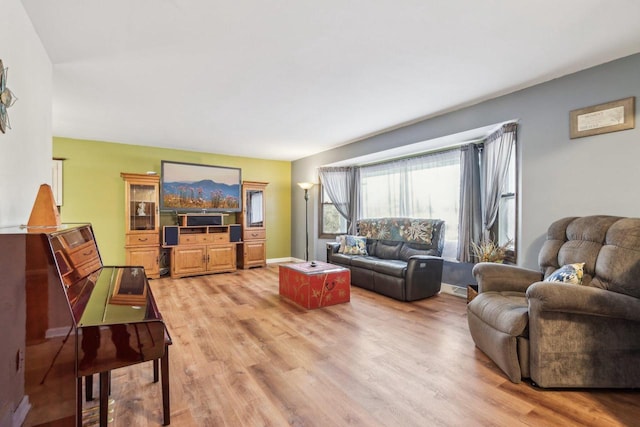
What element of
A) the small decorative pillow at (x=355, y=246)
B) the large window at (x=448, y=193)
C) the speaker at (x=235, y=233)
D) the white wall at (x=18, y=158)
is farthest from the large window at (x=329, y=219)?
the white wall at (x=18, y=158)

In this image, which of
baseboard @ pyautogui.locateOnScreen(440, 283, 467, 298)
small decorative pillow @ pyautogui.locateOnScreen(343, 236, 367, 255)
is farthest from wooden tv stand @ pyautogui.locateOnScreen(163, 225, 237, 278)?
baseboard @ pyautogui.locateOnScreen(440, 283, 467, 298)

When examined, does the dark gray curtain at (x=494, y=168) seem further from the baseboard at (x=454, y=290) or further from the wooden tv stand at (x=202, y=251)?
the wooden tv stand at (x=202, y=251)

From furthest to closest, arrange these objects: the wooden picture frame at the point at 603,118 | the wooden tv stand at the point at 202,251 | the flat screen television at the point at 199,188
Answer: the flat screen television at the point at 199,188 → the wooden tv stand at the point at 202,251 → the wooden picture frame at the point at 603,118

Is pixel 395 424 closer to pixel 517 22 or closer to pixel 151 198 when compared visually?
pixel 517 22

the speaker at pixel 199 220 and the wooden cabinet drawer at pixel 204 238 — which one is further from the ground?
the speaker at pixel 199 220

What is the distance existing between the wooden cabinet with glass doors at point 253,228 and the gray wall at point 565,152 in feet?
13.5

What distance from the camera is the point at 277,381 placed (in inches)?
77.9

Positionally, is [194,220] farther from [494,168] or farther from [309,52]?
[494,168]

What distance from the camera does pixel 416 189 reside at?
4727 millimetres

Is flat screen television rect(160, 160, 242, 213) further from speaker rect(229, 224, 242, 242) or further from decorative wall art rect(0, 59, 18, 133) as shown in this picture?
decorative wall art rect(0, 59, 18, 133)

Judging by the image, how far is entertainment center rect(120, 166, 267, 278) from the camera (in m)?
4.93

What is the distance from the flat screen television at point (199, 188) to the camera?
17.2 feet

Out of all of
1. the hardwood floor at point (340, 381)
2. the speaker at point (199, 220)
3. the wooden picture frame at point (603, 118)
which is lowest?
the hardwood floor at point (340, 381)

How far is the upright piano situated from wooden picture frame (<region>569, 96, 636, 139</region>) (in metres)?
3.56
